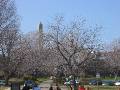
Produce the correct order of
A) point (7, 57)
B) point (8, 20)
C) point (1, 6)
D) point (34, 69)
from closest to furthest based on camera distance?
1. point (1, 6)
2. point (8, 20)
3. point (7, 57)
4. point (34, 69)

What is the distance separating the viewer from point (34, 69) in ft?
311

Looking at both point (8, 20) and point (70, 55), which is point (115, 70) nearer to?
point (70, 55)

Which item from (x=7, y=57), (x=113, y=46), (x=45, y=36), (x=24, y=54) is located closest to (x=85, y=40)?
(x=45, y=36)

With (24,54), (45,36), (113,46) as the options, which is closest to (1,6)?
(45,36)

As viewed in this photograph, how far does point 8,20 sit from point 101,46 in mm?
14789

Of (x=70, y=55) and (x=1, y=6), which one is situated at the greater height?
(x=1, y=6)

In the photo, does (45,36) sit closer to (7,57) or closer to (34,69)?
(7,57)

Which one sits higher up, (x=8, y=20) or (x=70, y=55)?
(x=8, y=20)

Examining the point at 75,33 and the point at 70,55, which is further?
the point at 75,33

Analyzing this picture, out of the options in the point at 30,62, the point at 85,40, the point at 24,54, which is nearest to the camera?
the point at 85,40

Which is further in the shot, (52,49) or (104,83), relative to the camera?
(104,83)

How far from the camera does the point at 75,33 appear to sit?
54438 millimetres

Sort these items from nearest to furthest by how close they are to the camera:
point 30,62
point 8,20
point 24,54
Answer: point 8,20 → point 24,54 → point 30,62

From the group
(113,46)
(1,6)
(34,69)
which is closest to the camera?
(1,6)
